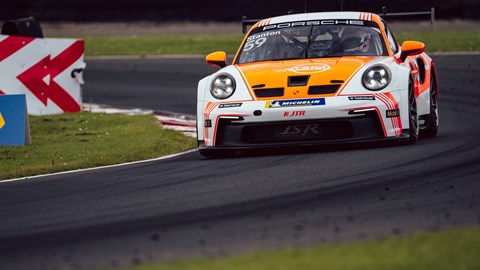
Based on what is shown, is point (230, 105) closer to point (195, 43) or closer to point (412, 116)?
point (412, 116)

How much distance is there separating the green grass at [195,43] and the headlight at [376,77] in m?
12.2

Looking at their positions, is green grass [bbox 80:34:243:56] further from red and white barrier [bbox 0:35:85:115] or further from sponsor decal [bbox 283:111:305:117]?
sponsor decal [bbox 283:111:305:117]

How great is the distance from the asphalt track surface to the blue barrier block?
1919mm

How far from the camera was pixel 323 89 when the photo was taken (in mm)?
10219

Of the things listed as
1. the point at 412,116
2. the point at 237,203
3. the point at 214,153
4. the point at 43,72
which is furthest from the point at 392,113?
the point at 43,72

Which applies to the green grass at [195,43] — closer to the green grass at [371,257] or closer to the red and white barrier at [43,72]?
the red and white barrier at [43,72]

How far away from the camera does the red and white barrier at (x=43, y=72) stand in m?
14.9

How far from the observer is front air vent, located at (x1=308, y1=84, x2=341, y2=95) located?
33.4ft

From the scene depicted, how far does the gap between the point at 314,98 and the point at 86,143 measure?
3.20m

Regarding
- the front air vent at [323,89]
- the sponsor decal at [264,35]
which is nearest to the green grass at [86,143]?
the sponsor decal at [264,35]

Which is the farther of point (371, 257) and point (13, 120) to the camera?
point (13, 120)

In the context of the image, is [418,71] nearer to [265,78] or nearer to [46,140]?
[265,78]

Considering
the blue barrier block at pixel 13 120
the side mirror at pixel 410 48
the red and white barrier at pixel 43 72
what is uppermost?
the side mirror at pixel 410 48

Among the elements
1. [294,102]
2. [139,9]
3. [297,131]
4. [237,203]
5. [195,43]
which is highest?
[237,203]
